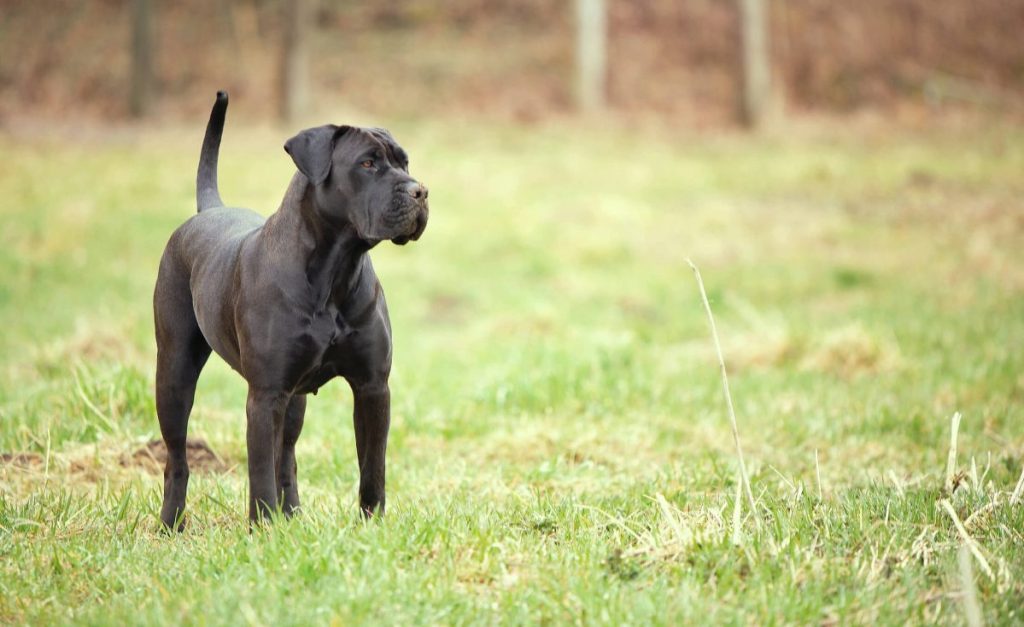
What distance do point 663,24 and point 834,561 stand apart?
24.9 m

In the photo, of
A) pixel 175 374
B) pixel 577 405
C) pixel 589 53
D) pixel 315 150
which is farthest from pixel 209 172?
pixel 589 53

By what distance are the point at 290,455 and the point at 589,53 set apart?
19708mm

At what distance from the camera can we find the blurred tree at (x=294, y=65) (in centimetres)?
2141

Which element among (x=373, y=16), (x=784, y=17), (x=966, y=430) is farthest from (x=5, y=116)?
(x=966, y=430)

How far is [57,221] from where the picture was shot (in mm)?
13773

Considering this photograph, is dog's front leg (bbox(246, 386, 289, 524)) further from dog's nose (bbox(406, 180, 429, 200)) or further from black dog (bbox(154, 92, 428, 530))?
dog's nose (bbox(406, 180, 429, 200))

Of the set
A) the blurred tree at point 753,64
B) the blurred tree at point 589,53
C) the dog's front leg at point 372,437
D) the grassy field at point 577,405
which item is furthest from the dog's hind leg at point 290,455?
the blurred tree at point 589,53

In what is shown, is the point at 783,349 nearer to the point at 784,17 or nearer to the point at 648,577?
the point at 648,577

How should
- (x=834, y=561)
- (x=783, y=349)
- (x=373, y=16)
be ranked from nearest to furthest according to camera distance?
(x=834, y=561), (x=783, y=349), (x=373, y=16)

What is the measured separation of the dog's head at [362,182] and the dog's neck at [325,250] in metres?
0.04

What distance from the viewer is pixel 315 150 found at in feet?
12.8

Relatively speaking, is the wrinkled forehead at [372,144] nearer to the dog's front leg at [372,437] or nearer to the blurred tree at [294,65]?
the dog's front leg at [372,437]

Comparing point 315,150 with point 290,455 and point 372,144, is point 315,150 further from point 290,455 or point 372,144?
point 290,455

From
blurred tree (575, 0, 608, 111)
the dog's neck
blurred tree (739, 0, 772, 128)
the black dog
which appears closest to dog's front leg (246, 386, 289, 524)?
the black dog
